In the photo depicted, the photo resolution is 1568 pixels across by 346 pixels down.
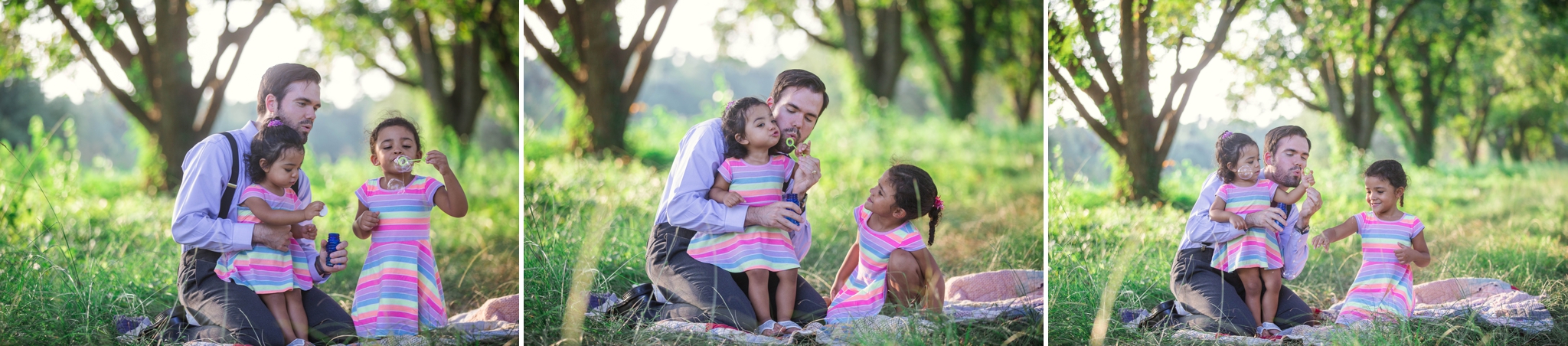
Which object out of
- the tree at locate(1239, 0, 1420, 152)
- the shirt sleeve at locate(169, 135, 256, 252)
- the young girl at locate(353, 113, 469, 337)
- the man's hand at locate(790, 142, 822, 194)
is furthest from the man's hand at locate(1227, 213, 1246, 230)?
the shirt sleeve at locate(169, 135, 256, 252)

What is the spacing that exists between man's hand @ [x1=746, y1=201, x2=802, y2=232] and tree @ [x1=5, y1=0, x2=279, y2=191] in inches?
154

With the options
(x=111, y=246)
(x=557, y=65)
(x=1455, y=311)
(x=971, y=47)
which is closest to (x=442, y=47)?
(x=557, y=65)

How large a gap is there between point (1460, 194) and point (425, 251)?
9.52 meters

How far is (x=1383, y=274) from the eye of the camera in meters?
4.16

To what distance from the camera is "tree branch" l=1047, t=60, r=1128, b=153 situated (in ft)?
13.8

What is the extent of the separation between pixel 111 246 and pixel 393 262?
2.77m

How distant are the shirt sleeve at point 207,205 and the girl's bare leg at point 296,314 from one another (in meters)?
0.27

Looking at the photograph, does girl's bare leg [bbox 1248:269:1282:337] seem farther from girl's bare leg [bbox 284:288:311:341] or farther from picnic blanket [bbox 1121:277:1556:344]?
girl's bare leg [bbox 284:288:311:341]

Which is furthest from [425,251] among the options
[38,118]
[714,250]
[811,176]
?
[38,118]

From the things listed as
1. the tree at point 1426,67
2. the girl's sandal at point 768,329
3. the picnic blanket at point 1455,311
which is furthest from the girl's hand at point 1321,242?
the tree at point 1426,67

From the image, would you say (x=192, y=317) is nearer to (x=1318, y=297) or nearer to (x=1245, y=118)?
(x=1245, y=118)

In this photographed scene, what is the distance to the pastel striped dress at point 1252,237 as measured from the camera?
401 cm

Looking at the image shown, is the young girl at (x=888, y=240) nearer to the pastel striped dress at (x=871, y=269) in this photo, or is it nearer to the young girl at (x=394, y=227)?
the pastel striped dress at (x=871, y=269)

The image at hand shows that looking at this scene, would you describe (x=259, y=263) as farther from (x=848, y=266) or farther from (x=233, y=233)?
(x=848, y=266)
